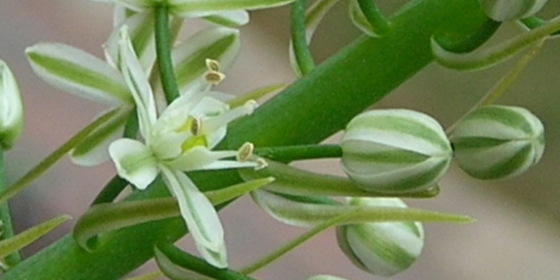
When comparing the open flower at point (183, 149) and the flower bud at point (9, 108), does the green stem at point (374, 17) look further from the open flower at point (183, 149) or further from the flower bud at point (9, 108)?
the flower bud at point (9, 108)

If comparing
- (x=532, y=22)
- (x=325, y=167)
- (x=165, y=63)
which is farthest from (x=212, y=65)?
(x=325, y=167)

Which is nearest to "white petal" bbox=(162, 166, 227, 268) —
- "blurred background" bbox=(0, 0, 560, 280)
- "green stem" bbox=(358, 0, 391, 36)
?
"green stem" bbox=(358, 0, 391, 36)

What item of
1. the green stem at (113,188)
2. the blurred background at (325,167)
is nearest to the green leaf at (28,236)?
the green stem at (113,188)

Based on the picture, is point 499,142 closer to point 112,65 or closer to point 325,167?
point 112,65

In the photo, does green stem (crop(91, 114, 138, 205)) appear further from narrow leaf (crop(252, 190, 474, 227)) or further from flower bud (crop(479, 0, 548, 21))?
flower bud (crop(479, 0, 548, 21))

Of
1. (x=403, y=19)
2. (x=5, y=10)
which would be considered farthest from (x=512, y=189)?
(x=403, y=19)

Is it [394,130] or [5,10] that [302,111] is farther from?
[5,10]
